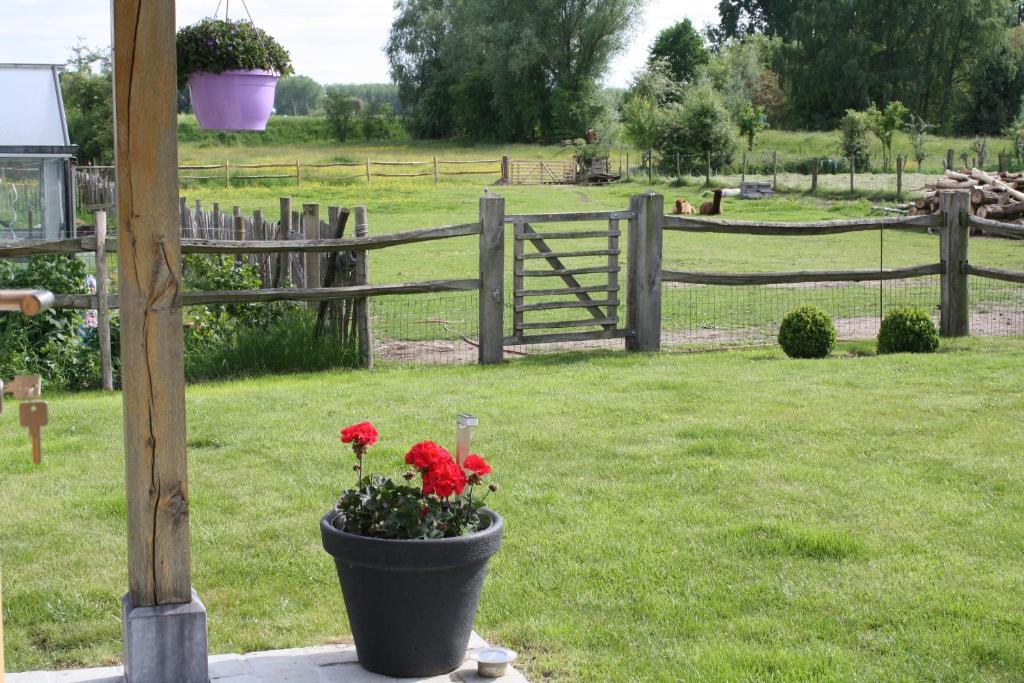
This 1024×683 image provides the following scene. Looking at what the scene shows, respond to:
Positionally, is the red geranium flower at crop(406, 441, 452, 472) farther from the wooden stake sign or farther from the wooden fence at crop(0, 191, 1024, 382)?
the wooden fence at crop(0, 191, 1024, 382)

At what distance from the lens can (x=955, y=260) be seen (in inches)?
437

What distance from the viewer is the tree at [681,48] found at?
243 ft

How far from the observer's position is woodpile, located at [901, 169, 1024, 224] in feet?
74.9

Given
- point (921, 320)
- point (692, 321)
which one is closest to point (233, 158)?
point (692, 321)

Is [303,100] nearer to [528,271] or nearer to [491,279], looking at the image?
[528,271]

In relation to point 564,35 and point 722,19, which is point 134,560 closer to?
point 564,35

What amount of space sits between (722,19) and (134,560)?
89156 mm

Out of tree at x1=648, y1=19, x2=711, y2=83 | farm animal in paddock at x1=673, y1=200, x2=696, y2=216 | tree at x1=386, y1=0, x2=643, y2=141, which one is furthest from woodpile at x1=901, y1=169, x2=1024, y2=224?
tree at x1=648, y1=19, x2=711, y2=83

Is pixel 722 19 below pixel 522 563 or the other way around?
the other way around

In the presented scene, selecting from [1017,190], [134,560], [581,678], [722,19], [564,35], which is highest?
[722,19]

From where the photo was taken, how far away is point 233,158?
1909 inches

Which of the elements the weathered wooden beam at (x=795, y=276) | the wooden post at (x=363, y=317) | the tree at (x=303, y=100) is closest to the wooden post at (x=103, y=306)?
the wooden post at (x=363, y=317)

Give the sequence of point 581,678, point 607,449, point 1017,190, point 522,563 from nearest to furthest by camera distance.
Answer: point 581,678
point 522,563
point 607,449
point 1017,190

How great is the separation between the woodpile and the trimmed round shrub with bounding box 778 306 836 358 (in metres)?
13.6
